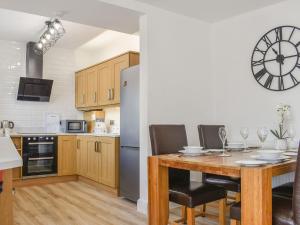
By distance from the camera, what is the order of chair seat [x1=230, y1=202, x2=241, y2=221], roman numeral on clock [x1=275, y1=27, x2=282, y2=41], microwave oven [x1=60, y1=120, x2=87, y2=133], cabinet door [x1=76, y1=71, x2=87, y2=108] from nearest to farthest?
chair seat [x1=230, y1=202, x2=241, y2=221] → roman numeral on clock [x1=275, y1=27, x2=282, y2=41] → microwave oven [x1=60, y1=120, x2=87, y2=133] → cabinet door [x1=76, y1=71, x2=87, y2=108]

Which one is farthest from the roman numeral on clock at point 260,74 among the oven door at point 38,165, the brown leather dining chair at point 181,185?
the oven door at point 38,165

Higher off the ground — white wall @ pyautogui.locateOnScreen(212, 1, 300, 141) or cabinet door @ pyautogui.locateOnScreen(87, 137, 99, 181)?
white wall @ pyautogui.locateOnScreen(212, 1, 300, 141)

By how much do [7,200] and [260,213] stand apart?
152 centimetres

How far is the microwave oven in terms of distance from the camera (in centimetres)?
552

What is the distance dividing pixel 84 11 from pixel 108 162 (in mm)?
2046

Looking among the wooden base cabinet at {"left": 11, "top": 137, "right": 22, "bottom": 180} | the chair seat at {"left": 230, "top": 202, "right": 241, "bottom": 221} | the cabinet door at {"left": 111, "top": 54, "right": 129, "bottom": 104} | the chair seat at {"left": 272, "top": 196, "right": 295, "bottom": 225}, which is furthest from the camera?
the wooden base cabinet at {"left": 11, "top": 137, "right": 22, "bottom": 180}

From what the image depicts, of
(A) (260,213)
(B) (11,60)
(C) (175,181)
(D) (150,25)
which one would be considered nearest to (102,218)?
(C) (175,181)

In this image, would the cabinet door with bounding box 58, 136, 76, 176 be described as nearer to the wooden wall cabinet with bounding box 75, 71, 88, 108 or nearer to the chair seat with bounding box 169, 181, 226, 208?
the wooden wall cabinet with bounding box 75, 71, 88, 108

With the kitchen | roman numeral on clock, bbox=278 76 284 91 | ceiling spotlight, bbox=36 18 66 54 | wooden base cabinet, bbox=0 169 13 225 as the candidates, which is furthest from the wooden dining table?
ceiling spotlight, bbox=36 18 66 54

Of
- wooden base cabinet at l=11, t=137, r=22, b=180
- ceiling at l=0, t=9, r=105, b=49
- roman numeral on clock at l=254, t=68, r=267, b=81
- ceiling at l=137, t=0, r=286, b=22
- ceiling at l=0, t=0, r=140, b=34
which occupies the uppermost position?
ceiling at l=0, t=9, r=105, b=49

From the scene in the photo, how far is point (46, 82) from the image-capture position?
5.50 meters

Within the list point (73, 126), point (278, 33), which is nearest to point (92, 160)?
point (73, 126)

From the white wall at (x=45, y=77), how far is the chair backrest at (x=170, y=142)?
369cm

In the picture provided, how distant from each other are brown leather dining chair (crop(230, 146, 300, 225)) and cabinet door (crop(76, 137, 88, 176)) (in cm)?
343
